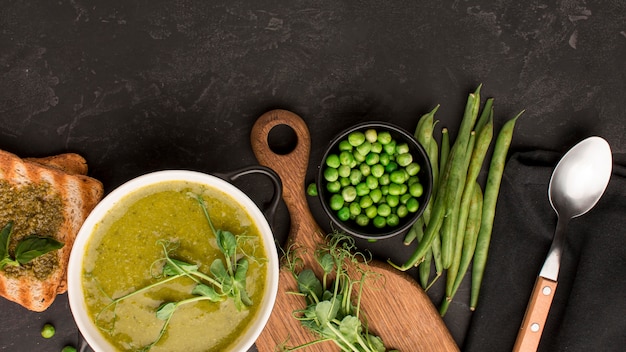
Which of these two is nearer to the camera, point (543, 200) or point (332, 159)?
point (332, 159)

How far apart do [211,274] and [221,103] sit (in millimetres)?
1121

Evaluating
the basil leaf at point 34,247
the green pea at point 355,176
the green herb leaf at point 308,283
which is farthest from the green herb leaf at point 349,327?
the basil leaf at point 34,247

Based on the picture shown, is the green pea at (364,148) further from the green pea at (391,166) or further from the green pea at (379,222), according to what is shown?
the green pea at (379,222)

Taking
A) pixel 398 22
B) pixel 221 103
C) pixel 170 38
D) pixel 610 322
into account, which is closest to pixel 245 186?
pixel 221 103

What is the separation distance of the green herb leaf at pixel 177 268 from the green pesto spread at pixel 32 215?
2.61 ft

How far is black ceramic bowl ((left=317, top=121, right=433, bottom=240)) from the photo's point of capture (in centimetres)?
330

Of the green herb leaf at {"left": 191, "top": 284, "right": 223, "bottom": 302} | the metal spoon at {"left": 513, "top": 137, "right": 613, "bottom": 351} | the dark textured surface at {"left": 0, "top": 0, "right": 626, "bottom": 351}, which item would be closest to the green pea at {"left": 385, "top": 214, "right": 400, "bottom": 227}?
the dark textured surface at {"left": 0, "top": 0, "right": 626, "bottom": 351}

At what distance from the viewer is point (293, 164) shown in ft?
11.3

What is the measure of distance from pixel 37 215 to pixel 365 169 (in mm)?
1841

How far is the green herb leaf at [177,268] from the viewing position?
2.81 m

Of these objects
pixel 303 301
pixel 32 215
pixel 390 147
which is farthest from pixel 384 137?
pixel 32 215

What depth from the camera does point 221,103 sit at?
3.55 metres

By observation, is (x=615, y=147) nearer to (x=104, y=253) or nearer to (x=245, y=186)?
(x=245, y=186)

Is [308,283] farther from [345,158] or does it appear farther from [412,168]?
[412,168]
